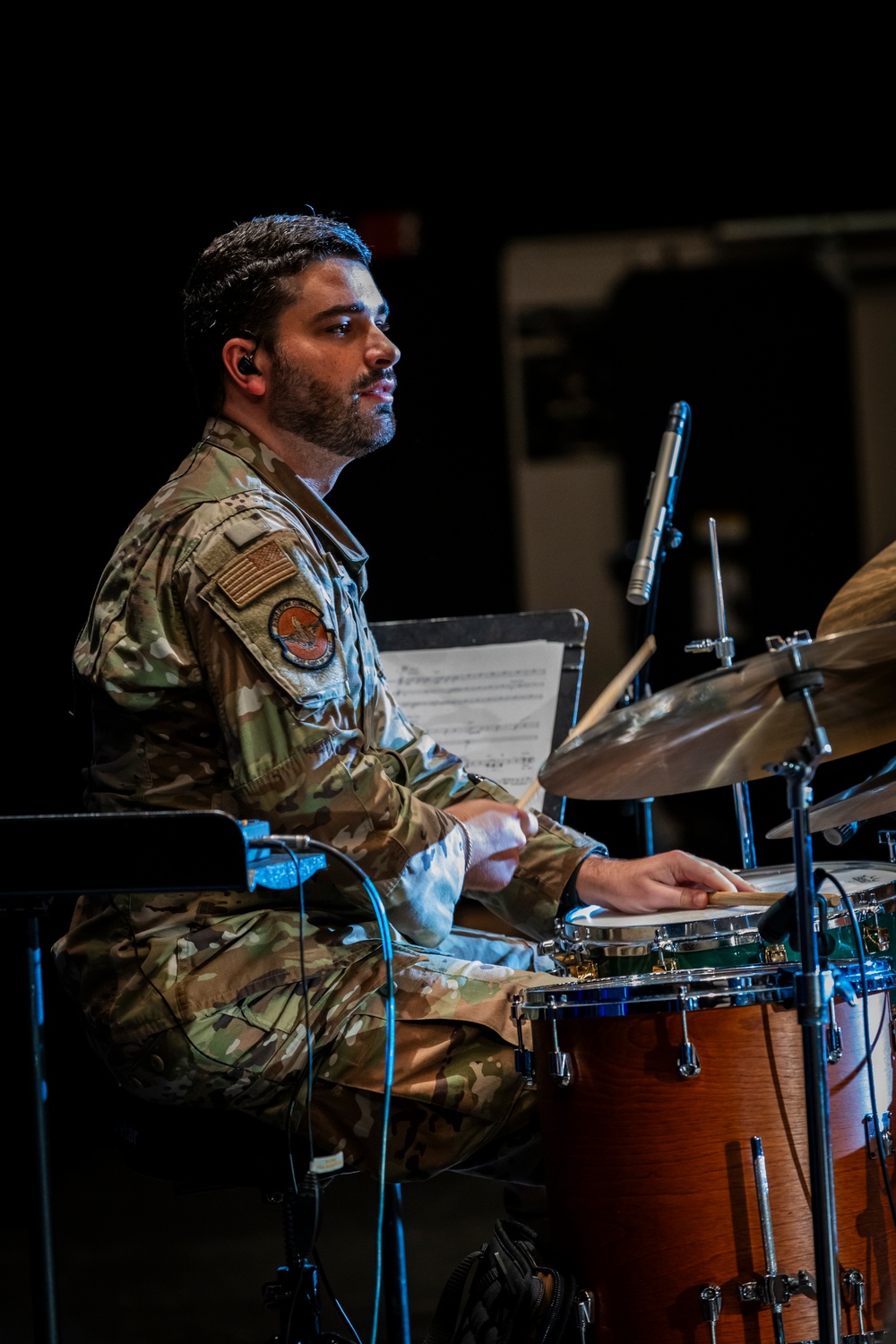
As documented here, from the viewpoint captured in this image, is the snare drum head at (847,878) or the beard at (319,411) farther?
the beard at (319,411)

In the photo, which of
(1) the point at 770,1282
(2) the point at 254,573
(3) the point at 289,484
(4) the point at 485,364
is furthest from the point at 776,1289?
(4) the point at 485,364

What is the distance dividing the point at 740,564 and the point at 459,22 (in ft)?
4.97

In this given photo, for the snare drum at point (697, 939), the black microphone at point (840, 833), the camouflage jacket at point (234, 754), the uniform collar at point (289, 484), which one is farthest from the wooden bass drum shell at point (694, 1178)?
the uniform collar at point (289, 484)

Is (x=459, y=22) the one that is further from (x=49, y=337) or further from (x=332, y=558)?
(x=332, y=558)

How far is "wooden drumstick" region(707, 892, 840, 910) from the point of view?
1790 mm

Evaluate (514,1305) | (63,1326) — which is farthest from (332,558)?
(63,1326)

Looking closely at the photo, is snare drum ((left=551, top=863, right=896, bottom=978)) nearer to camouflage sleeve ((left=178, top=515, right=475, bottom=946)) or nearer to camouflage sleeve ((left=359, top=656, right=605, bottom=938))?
camouflage sleeve ((left=178, top=515, right=475, bottom=946))

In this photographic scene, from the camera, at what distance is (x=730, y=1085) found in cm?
153

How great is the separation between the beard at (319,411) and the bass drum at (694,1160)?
0.99m

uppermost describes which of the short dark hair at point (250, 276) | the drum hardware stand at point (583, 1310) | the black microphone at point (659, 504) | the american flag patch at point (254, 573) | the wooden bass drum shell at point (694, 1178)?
the short dark hair at point (250, 276)

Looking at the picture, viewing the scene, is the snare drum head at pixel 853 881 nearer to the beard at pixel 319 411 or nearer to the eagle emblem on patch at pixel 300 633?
the eagle emblem on patch at pixel 300 633

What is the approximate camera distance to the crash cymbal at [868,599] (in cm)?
148

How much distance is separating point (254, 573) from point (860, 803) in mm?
808

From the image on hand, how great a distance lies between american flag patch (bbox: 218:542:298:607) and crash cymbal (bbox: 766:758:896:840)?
698 millimetres
